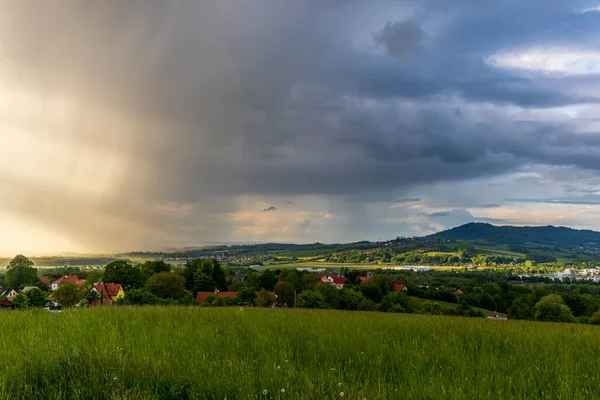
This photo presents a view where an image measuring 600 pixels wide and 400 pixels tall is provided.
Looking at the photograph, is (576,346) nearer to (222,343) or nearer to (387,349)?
(387,349)

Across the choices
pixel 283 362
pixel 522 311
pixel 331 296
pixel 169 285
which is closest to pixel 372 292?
pixel 331 296

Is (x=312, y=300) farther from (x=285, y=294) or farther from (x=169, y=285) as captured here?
(x=169, y=285)

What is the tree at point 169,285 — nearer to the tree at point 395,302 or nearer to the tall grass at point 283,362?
the tree at point 395,302

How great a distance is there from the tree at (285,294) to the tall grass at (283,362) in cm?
6761

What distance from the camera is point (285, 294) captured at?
247 feet

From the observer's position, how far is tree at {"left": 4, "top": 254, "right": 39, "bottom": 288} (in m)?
107

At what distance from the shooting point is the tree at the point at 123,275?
78.4 metres

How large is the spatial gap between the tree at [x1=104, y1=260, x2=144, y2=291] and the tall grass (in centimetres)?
7728

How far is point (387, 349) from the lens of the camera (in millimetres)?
6617

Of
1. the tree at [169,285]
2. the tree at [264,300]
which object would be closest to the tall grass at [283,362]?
the tree at [264,300]

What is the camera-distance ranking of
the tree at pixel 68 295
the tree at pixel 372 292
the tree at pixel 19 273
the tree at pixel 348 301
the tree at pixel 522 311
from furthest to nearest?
1. the tree at pixel 19 273
2. the tree at pixel 372 292
3. the tree at pixel 522 311
4. the tree at pixel 348 301
5. the tree at pixel 68 295

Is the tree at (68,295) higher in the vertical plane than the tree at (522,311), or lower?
higher

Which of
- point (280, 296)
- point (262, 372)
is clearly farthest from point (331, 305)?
point (262, 372)

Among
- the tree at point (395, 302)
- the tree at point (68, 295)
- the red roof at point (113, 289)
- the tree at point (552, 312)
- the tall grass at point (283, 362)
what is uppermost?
the tall grass at point (283, 362)
